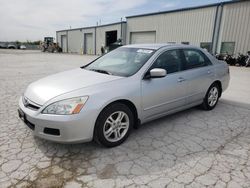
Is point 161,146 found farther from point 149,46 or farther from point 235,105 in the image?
point 235,105

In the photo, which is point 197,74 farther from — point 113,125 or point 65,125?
point 65,125

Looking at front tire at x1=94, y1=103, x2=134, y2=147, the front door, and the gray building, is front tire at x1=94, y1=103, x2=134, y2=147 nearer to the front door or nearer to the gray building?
the front door

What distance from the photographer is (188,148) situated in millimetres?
3043

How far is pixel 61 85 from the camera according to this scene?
2947 millimetres

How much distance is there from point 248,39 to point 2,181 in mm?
17719

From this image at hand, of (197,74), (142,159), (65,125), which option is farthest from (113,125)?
(197,74)

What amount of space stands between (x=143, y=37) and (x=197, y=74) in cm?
2081

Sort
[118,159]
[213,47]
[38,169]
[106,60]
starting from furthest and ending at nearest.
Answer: [213,47], [106,60], [118,159], [38,169]

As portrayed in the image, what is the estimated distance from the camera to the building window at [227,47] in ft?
54.0

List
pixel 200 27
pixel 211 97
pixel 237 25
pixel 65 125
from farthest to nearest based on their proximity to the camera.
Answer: pixel 200 27
pixel 237 25
pixel 211 97
pixel 65 125

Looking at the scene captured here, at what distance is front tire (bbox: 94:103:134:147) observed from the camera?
2.77m

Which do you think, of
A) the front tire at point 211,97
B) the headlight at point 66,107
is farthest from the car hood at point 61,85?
the front tire at point 211,97

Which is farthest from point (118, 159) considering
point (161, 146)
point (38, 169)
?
point (38, 169)

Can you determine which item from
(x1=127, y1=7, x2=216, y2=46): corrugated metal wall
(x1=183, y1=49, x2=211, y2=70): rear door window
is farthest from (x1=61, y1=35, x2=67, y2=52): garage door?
(x1=183, y1=49, x2=211, y2=70): rear door window
